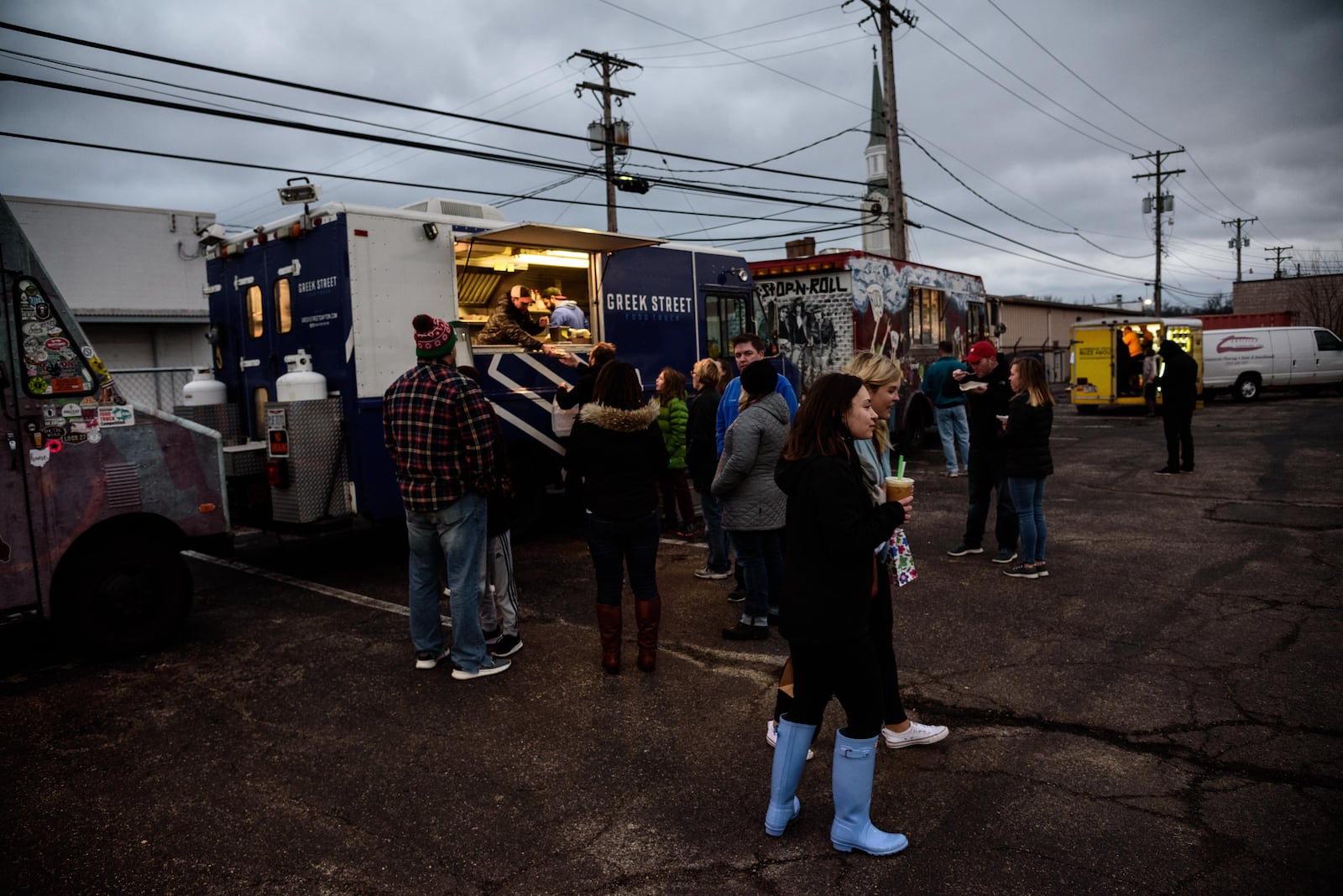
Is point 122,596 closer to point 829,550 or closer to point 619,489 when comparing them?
point 619,489

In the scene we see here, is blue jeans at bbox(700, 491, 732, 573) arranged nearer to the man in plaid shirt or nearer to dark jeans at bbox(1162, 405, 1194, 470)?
the man in plaid shirt

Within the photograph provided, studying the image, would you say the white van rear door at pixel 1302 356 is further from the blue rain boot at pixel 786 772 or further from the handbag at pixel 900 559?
the blue rain boot at pixel 786 772

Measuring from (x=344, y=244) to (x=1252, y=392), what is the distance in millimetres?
25838

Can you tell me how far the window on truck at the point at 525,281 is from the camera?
852 cm

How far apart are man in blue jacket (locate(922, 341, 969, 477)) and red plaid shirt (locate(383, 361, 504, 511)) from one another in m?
8.23

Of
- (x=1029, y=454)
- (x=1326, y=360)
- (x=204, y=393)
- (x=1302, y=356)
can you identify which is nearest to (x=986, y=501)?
(x=1029, y=454)

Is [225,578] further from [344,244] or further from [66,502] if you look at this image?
[344,244]

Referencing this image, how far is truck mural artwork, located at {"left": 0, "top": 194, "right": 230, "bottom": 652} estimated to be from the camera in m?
5.06

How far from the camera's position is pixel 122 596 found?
18.1ft

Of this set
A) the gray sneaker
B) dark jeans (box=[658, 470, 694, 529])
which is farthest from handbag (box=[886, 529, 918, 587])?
dark jeans (box=[658, 470, 694, 529])

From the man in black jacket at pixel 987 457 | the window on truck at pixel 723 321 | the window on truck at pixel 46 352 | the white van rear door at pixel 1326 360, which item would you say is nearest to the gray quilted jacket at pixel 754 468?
the man in black jacket at pixel 987 457

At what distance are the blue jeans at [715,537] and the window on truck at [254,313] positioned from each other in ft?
14.8

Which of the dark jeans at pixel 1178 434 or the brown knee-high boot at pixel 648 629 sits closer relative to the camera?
the brown knee-high boot at pixel 648 629

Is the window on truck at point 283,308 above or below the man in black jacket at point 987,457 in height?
above
